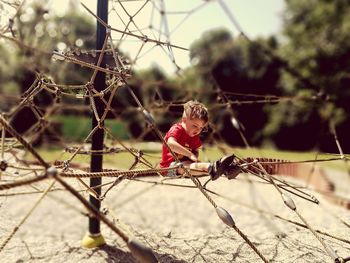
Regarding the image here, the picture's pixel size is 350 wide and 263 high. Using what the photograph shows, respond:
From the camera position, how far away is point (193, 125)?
3.21 m

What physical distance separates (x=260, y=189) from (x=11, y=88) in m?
14.3

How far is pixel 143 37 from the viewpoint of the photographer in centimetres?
321

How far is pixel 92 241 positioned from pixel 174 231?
1.00 m

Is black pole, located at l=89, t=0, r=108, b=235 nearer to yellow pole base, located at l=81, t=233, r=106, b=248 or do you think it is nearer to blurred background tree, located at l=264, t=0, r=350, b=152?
yellow pole base, located at l=81, t=233, r=106, b=248

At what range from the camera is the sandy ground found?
11.2 ft

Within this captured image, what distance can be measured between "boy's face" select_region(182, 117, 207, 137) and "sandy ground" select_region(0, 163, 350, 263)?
2.27 feet

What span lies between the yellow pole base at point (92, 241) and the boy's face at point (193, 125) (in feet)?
4.87

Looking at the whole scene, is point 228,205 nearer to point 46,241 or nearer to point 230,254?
point 230,254

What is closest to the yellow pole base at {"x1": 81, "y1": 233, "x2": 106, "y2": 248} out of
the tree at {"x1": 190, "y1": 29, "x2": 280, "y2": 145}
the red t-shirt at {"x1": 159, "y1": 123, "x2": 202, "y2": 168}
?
the red t-shirt at {"x1": 159, "y1": 123, "x2": 202, "y2": 168}

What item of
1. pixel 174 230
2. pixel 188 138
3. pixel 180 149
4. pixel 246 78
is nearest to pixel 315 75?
pixel 246 78

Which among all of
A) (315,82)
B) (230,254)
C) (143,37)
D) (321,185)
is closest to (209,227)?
(230,254)

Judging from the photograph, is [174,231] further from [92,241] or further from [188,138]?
[188,138]

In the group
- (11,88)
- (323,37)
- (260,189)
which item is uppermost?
(323,37)

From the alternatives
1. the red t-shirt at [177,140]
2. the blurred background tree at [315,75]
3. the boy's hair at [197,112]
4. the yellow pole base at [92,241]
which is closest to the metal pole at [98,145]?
A: the yellow pole base at [92,241]
